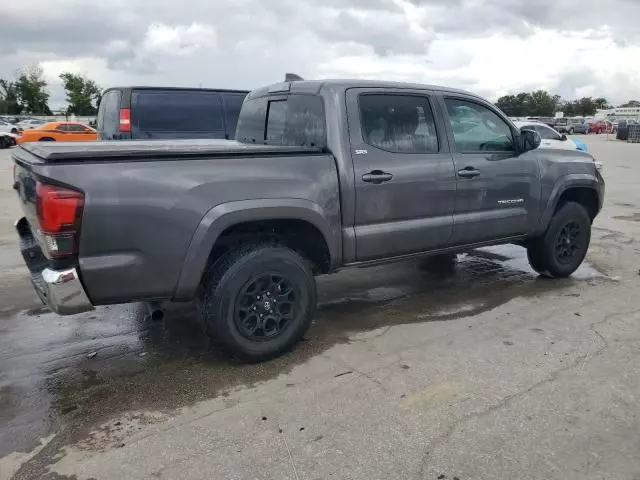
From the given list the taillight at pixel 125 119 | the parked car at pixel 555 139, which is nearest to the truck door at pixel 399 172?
the taillight at pixel 125 119

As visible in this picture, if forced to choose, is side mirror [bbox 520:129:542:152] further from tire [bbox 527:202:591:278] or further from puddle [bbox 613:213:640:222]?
puddle [bbox 613:213:640:222]

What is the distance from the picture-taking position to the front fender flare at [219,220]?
3.38 meters

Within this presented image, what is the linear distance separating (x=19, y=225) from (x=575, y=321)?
174 inches

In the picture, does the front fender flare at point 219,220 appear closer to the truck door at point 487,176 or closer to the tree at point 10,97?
the truck door at point 487,176

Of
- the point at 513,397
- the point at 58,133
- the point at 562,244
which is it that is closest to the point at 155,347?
the point at 513,397

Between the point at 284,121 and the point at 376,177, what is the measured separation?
95 cm

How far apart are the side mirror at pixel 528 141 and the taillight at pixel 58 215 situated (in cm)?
386

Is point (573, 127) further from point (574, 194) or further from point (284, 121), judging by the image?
point (284, 121)

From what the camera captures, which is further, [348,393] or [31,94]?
[31,94]

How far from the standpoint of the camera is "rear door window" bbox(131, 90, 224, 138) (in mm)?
8039

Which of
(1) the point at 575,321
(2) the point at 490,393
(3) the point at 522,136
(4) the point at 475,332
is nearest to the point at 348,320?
(4) the point at 475,332

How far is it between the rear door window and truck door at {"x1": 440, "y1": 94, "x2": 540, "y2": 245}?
4.67m

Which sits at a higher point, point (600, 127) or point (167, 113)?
point (600, 127)

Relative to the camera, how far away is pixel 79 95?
2970 inches
